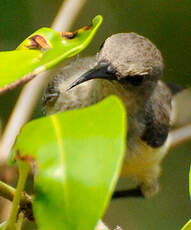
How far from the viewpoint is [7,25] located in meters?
2.88

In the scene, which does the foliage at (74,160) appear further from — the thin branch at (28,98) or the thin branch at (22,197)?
the thin branch at (28,98)

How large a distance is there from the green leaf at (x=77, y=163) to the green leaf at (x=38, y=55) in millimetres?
149

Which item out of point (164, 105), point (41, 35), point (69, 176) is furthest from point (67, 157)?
point (164, 105)

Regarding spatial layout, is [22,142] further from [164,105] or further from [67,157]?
[164,105]

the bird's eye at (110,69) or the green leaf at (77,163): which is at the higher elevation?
the green leaf at (77,163)

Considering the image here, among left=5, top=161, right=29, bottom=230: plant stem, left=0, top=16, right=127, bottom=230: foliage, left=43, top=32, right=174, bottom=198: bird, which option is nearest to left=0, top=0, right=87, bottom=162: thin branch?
left=43, top=32, right=174, bottom=198: bird

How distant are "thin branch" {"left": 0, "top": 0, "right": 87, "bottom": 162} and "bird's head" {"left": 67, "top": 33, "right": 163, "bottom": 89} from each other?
2.52ft

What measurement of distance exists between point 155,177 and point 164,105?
440 millimetres

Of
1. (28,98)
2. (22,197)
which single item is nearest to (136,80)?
(22,197)

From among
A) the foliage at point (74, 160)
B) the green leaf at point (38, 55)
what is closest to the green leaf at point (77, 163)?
the foliage at point (74, 160)

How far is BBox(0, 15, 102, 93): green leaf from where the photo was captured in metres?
0.83

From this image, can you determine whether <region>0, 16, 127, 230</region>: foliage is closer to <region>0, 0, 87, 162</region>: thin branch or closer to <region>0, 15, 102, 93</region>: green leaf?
<region>0, 15, 102, 93</region>: green leaf

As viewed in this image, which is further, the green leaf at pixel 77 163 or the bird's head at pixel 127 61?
the bird's head at pixel 127 61

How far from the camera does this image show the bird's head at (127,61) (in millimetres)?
1489
